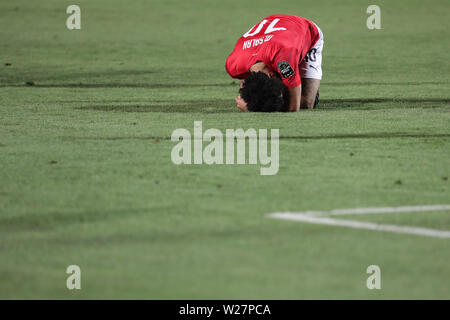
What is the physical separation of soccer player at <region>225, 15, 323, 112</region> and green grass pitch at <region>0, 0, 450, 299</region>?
0.97 feet

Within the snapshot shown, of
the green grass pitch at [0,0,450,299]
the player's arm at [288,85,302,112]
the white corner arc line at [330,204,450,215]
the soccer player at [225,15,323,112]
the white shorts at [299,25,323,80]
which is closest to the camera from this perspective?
the green grass pitch at [0,0,450,299]

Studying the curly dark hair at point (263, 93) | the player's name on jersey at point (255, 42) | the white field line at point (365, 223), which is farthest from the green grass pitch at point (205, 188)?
the player's name on jersey at point (255, 42)

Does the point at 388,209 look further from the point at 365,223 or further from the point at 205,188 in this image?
the point at 205,188

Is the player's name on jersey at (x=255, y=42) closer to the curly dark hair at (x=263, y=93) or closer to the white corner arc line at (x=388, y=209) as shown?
the curly dark hair at (x=263, y=93)

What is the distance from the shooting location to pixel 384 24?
94.4ft

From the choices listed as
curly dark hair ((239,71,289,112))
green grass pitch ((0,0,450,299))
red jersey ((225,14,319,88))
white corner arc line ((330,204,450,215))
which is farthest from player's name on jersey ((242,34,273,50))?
white corner arc line ((330,204,450,215))

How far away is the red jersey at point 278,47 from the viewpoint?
41.1 ft

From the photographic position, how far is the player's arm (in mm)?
12797

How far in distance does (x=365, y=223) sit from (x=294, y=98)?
6355mm

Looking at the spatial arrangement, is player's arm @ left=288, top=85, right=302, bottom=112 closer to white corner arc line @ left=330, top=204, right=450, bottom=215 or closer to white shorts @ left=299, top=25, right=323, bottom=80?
white shorts @ left=299, top=25, right=323, bottom=80

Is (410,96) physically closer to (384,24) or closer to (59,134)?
(59,134)

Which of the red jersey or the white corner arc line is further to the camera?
the red jersey

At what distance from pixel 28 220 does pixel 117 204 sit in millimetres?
723

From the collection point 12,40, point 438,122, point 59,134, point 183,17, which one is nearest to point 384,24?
point 183,17
